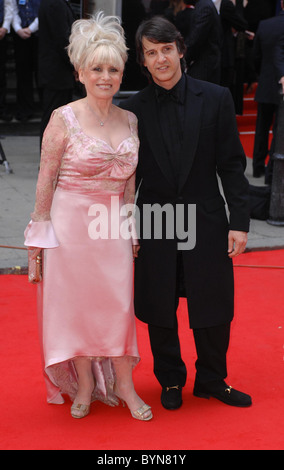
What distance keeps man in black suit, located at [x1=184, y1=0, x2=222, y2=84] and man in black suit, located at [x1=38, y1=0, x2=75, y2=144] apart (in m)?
1.27

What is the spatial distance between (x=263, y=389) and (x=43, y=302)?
1.32m

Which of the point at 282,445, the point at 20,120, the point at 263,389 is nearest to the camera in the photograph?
the point at 282,445

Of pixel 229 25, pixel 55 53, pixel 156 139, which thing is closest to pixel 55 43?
pixel 55 53

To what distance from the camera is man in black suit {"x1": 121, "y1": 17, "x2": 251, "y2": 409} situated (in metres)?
3.89

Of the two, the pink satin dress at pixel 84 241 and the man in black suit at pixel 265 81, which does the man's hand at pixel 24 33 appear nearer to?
the man in black suit at pixel 265 81

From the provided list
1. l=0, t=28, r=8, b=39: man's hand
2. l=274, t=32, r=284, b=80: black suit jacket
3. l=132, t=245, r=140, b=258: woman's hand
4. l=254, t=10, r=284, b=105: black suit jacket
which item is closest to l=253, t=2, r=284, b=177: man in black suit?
l=254, t=10, r=284, b=105: black suit jacket

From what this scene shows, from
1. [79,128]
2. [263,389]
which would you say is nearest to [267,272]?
[263,389]

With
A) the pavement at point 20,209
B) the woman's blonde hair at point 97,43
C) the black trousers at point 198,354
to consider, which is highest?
the woman's blonde hair at point 97,43

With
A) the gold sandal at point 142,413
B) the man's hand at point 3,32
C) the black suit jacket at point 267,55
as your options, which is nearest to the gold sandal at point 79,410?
the gold sandal at point 142,413

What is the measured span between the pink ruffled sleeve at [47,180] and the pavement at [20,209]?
250cm

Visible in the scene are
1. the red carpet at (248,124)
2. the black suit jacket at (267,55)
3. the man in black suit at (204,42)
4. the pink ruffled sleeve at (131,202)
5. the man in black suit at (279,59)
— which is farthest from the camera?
the red carpet at (248,124)

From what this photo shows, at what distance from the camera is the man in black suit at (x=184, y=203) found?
3.89 metres

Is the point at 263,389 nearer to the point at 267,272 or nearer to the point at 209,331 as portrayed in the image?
the point at 209,331

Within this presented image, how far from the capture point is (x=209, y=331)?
4.11 meters
